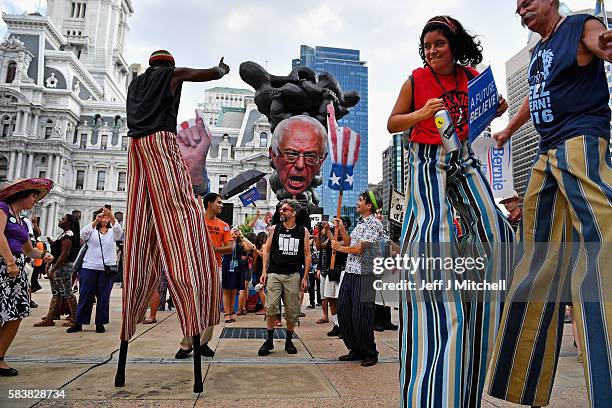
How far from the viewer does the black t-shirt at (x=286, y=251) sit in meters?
5.04

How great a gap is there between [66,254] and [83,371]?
4.11 m

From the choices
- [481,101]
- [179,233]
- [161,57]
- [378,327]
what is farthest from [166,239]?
[378,327]

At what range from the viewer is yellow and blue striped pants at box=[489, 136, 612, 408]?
1641 millimetres

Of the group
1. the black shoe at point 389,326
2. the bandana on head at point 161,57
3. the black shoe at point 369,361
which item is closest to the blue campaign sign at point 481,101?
the bandana on head at point 161,57

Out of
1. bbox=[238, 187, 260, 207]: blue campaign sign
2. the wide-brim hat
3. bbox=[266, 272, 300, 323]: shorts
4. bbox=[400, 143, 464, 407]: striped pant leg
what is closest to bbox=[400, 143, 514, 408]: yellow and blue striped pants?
bbox=[400, 143, 464, 407]: striped pant leg

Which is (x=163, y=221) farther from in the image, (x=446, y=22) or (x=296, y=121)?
(x=296, y=121)

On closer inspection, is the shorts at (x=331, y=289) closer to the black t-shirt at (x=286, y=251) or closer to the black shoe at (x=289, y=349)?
the black t-shirt at (x=286, y=251)

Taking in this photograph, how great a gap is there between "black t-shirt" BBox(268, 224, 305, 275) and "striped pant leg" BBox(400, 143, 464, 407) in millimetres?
3125

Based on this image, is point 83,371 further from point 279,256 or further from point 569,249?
point 569,249

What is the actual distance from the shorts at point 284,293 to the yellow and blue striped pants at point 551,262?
3.12 metres

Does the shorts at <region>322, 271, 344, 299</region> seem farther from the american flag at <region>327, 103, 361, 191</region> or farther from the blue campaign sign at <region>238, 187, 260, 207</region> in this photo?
the blue campaign sign at <region>238, 187, 260, 207</region>

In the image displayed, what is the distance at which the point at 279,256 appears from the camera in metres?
5.06

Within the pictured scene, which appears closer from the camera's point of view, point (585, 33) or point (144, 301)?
point (585, 33)

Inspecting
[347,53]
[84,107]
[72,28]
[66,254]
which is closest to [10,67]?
[84,107]
